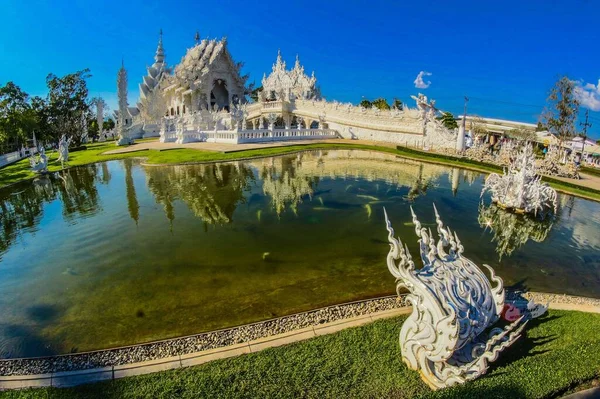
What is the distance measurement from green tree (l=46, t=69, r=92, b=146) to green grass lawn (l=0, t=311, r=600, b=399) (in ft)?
157

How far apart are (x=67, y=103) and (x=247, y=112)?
82.1 feet

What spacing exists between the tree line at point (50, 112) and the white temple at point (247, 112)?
7.31 metres

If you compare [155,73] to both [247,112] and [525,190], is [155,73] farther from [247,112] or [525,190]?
[525,190]

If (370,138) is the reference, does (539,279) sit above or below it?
below

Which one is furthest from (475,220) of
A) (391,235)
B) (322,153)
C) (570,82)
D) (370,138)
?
(570,82)

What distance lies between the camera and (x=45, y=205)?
15664mm

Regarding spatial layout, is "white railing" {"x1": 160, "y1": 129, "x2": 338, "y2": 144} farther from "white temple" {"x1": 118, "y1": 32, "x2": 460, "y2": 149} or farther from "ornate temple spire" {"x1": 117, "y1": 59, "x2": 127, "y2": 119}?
"ornate temple spire" {"x1": 117, "y1": 59, "x2": 127, "y2": 119}

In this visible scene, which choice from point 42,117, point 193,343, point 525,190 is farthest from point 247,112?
point 193,343

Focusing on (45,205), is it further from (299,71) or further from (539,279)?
(299,71)

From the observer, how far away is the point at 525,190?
15117 millimetres

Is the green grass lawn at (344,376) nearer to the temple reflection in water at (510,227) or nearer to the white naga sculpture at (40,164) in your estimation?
the temple reflection in water at (510,227)

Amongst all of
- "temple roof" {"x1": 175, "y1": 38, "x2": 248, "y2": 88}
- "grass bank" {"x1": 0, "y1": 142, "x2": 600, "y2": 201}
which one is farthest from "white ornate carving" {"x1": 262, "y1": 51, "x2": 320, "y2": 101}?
"grass bank" {"x1": 0, "y1": 142, "x2": 600, "y2": 201}

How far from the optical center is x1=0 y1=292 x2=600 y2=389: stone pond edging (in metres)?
5.40

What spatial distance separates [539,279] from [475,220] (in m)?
5.08
